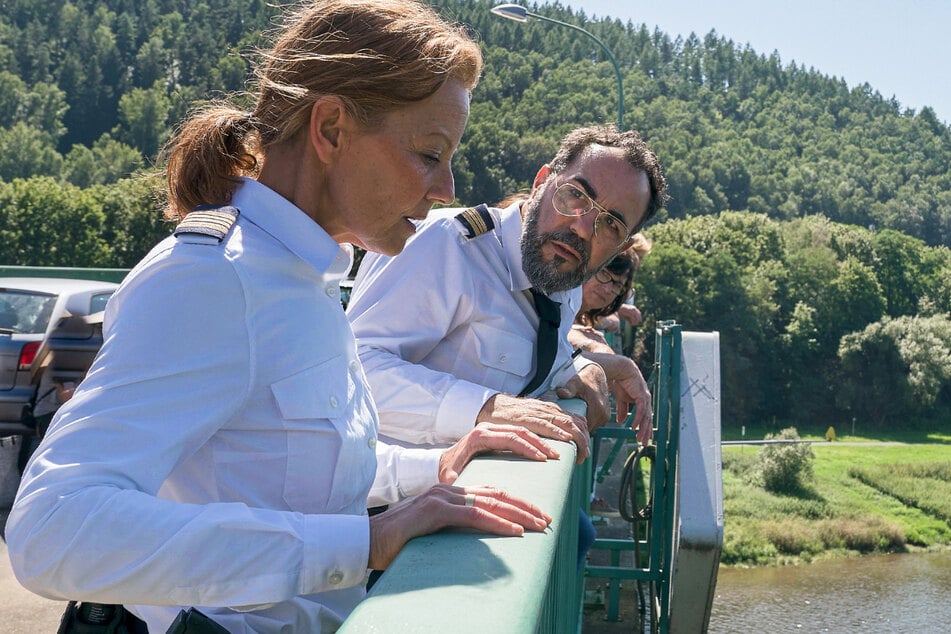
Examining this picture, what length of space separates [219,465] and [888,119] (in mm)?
147184

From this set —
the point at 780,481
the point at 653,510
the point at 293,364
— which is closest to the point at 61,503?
the point at 293,364

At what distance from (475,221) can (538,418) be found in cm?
100

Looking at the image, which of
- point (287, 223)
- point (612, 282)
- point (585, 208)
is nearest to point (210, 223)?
point (287, 223)

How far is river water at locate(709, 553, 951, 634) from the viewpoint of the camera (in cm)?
2928

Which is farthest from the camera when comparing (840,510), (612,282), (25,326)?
(840,510)

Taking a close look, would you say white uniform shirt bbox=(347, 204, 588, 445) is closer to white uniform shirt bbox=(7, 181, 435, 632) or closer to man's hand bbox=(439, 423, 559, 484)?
man's hand bbox=(439, 423, 559, 484)

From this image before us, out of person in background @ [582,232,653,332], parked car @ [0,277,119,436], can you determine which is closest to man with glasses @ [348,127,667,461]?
person in background @ [582,232,653,332]

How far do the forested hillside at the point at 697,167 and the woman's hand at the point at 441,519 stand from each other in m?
47.7

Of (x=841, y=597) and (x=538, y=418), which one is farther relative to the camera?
(x=841, y=597)

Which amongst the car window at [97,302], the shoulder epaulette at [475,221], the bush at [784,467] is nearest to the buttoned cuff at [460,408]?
the shoulder epaulette at [475,221]

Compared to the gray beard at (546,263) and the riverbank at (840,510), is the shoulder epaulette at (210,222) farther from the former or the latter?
the riverbank at (840,510)

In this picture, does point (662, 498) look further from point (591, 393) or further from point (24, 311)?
point (24, 311)

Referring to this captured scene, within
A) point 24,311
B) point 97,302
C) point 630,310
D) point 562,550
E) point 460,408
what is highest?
point 630,310

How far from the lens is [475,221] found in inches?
115
